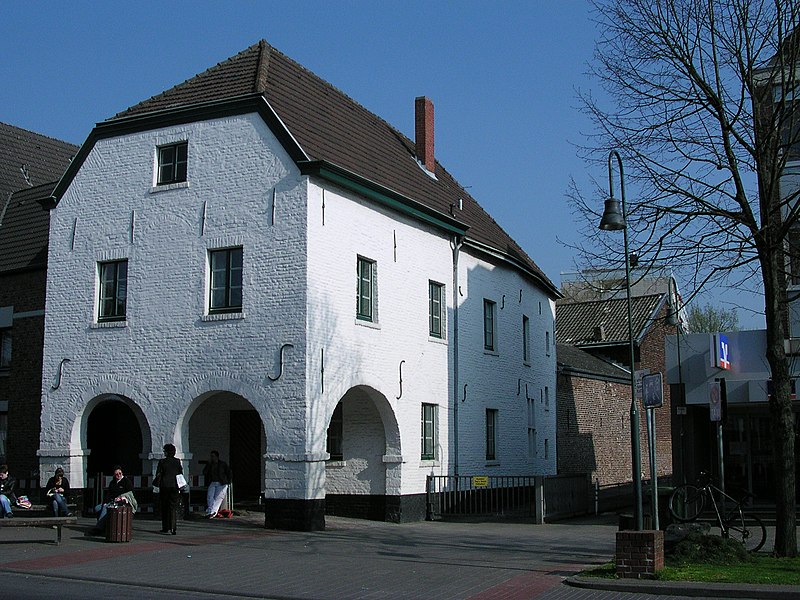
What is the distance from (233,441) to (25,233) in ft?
28.6

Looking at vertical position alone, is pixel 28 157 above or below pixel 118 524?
above

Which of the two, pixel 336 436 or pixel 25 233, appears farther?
pixel 25 233

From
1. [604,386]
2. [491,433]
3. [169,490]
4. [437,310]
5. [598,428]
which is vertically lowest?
[169,490]

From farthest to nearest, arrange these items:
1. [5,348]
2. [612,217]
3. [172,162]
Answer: [5,348] < [172,162] < [612,217]

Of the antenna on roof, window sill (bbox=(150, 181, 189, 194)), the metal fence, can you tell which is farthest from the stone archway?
the antenna on roof

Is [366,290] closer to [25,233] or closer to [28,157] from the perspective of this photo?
[25,233]

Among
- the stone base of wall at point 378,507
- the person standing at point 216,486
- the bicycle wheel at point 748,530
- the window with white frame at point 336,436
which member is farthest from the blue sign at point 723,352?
the person standing at point 216,486

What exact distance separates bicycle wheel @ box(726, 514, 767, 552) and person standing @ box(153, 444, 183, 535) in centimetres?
951

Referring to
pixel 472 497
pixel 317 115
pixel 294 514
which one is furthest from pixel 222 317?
pixel 472 497

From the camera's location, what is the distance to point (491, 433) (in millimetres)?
27203

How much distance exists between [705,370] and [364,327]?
842 centimetres

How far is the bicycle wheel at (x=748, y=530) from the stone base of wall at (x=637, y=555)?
3.48 m

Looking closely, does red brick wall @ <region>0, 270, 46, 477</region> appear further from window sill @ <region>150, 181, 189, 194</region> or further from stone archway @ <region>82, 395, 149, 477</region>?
window sill @ <region>150, 181, 189, 194</region>

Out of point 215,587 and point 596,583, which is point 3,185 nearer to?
point 215,587
